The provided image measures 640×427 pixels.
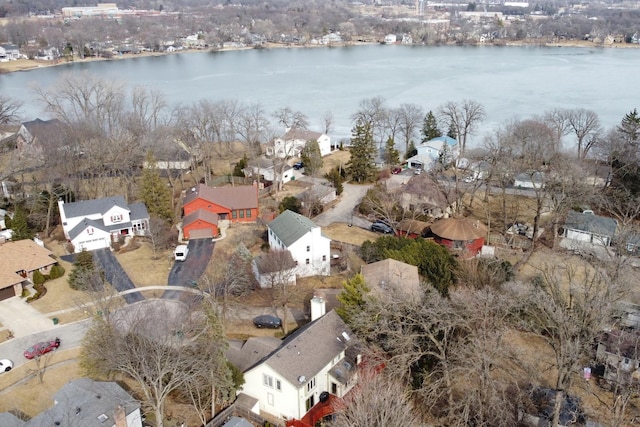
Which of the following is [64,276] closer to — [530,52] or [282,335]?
[282,335]

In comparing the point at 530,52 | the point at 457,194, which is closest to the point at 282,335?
the point at 457,194

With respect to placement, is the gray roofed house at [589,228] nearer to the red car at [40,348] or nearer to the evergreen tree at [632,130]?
the evergreen tree at [632,130]

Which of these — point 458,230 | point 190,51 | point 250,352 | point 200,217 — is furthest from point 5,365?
point 190,51

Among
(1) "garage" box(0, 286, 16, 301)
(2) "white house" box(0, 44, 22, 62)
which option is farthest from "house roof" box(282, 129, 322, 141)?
(2) "white house" box(0, 44, 22, 62)

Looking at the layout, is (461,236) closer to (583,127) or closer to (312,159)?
(312,159)

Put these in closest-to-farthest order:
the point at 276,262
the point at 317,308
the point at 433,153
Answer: the point at 317,308
the point at 276,262
the point at 433,153

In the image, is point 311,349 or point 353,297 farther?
point 353,297
